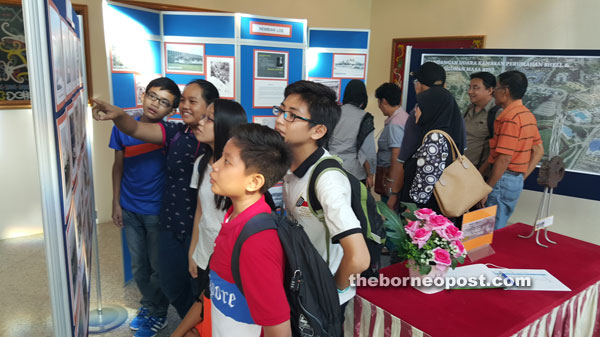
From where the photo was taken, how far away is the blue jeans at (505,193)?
3.14m

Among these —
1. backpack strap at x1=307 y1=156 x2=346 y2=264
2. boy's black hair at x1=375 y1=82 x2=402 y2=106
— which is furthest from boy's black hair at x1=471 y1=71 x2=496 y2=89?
backpack strap at x1=307 y1=156 x2=346 y2=264

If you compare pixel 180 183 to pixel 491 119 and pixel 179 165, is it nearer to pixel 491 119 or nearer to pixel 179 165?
pixel 179 165

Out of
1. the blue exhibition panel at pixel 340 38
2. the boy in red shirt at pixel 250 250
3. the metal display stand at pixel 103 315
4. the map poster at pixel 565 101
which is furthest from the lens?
the blue exhibition panel at pixel 340 38

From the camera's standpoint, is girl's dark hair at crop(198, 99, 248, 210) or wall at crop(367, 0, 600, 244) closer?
girl's dark hair at crop(198, 99, 248, 210)

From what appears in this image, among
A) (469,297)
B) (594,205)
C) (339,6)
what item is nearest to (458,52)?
(594,205)

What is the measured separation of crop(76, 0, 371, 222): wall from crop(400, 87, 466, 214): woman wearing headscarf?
10.2 feet

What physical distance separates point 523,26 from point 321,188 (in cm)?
410

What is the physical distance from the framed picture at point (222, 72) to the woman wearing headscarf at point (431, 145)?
153cm

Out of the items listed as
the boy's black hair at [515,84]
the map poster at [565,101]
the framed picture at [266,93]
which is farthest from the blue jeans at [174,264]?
the map poster at [565,101]

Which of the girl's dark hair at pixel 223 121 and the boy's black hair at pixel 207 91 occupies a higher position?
the boy's black hair at pixel 207 91

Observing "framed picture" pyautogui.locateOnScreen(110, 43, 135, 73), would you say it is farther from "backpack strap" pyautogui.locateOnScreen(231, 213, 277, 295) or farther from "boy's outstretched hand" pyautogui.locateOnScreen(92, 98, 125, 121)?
"backpack strap" pyautogui.locateOnScreen(231, 213, 277, 295)

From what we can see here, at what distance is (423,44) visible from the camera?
5.37 m

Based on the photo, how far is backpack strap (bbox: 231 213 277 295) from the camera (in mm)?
1079

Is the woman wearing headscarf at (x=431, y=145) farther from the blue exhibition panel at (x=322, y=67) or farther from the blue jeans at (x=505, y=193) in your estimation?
the blue exhibition panel at (x=322, y=67)
